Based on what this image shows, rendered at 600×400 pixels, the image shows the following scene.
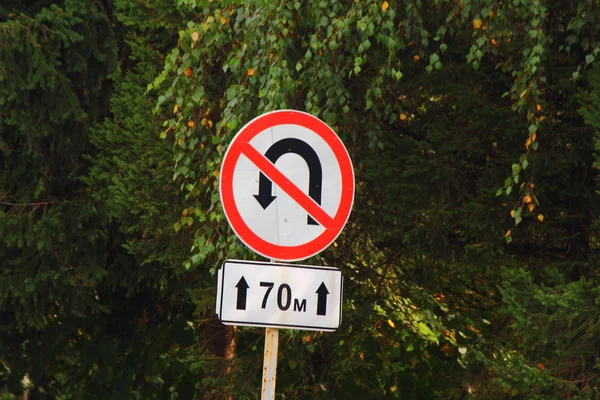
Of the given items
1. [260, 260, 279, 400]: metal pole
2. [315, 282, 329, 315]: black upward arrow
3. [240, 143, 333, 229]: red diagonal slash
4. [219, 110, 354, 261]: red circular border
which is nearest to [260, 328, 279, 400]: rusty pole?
[260, 260, 279, 400]: metal pole

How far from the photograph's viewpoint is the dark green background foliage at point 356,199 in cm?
613

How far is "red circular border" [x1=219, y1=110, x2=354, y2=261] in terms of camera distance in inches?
171

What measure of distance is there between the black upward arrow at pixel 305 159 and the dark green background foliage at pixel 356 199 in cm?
158

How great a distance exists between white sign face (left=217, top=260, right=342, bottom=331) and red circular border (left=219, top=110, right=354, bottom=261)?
0.25ft

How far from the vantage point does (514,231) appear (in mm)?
7379

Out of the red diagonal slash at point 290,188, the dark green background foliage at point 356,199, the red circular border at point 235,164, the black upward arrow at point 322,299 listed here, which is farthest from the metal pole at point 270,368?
the dark green background foliage at point 356,199

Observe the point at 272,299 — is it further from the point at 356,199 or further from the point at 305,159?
the point at 356,199

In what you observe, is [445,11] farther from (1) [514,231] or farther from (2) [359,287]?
(2) [359,287]

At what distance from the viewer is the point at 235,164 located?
4426 mm

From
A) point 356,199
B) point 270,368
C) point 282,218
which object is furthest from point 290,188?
point 356,199

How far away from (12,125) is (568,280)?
217 inches

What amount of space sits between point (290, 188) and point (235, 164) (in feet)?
0.77

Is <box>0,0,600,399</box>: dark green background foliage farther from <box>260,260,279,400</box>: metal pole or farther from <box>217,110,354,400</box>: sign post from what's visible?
<box>260,260,279,400</box>: metal pole

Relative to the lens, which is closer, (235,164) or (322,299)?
(322,299)
